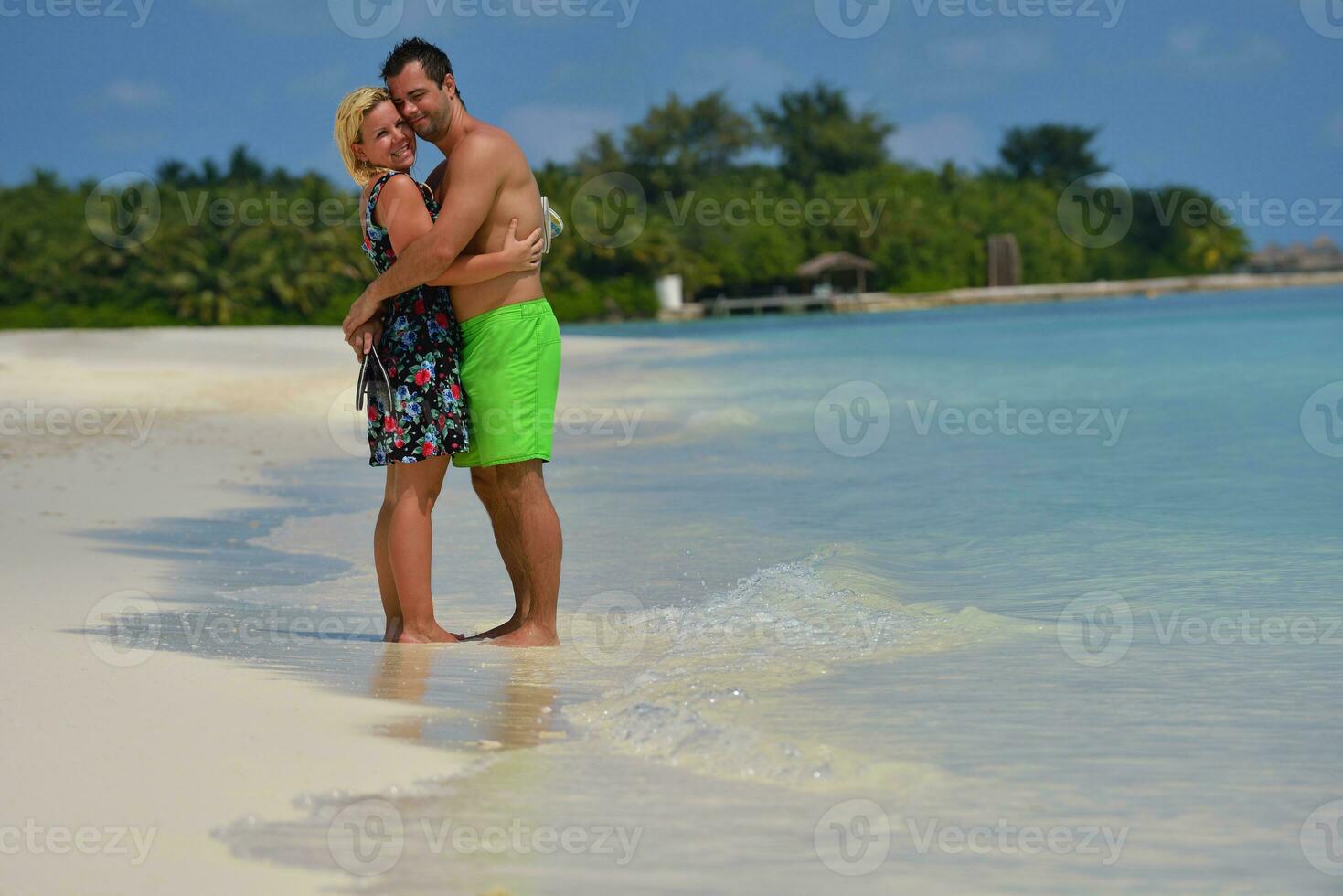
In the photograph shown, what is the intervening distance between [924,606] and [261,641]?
6.97 ft

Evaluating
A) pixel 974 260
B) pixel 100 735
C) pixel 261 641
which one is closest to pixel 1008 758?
pixel 100 735

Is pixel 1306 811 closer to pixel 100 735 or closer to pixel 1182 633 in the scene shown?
pixel 1182 633

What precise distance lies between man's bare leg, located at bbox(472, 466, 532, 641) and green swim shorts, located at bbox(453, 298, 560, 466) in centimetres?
16

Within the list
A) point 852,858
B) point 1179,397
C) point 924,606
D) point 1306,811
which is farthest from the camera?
point 1179,397

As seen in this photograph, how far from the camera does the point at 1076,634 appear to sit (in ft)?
Answer: 14.0
